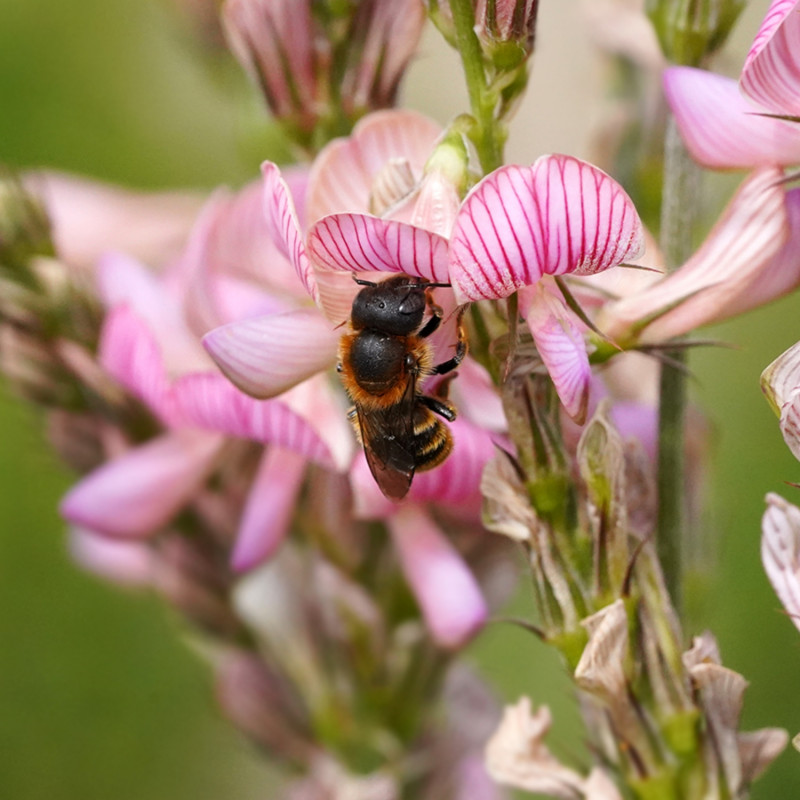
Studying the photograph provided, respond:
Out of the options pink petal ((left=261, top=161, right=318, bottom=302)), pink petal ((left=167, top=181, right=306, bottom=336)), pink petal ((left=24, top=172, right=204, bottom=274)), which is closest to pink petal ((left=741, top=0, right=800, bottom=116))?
pink petal ((left=261, top=161, right=318, bottom=302))

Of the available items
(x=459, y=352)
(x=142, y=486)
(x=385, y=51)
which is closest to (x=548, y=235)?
(x=459, y=352)

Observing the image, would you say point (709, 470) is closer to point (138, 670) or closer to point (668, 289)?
point (668, 289)

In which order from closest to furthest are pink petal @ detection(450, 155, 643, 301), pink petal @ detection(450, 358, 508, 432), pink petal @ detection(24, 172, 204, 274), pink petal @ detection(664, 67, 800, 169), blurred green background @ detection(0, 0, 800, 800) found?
pink petal @ detection(450, 155, 643, 301) < pink petal @ detection(664, 67, 800, 169) < pink petal @ detection(450, 358, 508, 432) < pink petal @ detection(24, 172, 204, 274) < blurred green background @ detection(0, 0, 800, 800)

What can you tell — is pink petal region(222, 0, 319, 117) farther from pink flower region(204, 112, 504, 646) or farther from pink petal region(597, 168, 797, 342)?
pink petal region(597, 168, 797, 342)

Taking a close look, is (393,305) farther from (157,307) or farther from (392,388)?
(157,307)

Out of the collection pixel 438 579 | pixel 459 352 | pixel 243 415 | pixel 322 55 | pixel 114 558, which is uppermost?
pixel 322 55

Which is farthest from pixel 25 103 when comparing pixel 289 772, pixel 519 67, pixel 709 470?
pixel 519 67

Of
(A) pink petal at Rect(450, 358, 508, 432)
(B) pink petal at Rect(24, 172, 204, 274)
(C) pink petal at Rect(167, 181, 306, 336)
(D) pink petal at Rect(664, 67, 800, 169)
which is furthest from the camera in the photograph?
(B) pink petal at Rect(24, 172, 204, 274)
